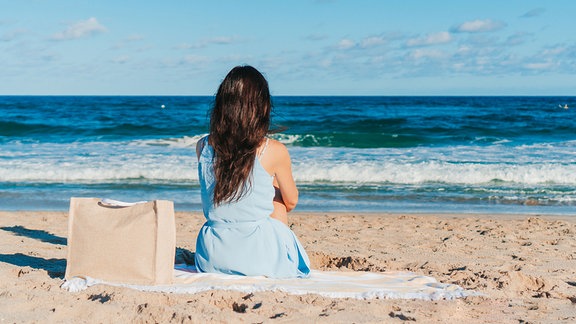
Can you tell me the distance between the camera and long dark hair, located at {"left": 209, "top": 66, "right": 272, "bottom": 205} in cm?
351

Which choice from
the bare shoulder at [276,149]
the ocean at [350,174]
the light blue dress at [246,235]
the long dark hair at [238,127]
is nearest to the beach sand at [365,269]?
the light blue dress at [246,235]

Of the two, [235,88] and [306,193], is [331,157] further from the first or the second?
[235,88]

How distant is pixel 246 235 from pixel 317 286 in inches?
20.3

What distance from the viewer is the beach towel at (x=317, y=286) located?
140 inches

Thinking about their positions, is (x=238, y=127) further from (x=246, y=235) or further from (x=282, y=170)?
(x=246, y=235)

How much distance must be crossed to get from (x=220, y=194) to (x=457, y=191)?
257 inches

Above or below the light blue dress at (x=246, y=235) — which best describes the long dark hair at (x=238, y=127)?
above

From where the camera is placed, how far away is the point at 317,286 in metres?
3.68

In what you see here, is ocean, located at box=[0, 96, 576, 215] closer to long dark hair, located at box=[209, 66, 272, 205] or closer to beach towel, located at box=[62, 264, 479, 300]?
Answer: long dark hair, located at box=[209, 66, 272, 205]

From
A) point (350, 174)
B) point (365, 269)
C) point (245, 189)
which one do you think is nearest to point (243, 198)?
point (245, 189)

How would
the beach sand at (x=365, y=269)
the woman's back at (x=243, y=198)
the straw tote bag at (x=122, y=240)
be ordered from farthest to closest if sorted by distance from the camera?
the woman's back at (x=243, y=198)
the straw tote bag at (x=122, y=240)
the beach sand at (x=365, y=269)

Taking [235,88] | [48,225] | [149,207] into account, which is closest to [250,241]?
[149,207]

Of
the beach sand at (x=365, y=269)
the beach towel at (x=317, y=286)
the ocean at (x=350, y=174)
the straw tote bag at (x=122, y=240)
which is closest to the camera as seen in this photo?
the beach sand at (x=365, y=269)

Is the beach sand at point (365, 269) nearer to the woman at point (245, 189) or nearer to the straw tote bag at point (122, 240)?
the straw tote bag at point (122, 240)
